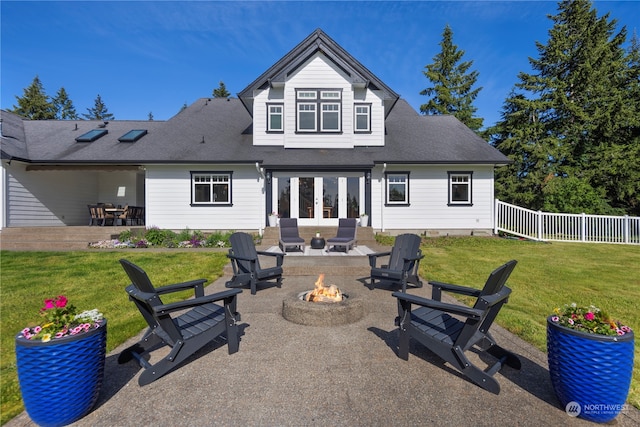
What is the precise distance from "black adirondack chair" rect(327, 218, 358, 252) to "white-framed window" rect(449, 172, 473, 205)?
20.2 ft

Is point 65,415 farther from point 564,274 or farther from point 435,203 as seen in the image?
point 435,203

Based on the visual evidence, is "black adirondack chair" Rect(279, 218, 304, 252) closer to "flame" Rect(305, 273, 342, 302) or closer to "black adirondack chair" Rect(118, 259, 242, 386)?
"flame" Rect(305, 273, 342, 302)

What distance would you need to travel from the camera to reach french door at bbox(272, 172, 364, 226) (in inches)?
533

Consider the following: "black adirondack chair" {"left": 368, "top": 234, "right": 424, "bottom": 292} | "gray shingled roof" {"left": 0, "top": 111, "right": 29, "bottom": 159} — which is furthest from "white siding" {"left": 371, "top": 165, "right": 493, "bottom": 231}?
"gray shingled roof" {"left": 0, "top": 111, "right": 29, "bottom": 159}

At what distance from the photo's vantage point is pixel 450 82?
98.8 ft

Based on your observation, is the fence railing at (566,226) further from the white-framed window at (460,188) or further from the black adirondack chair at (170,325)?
the black adirondack chair at (170,325)

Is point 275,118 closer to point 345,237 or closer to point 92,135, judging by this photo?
point 345,237

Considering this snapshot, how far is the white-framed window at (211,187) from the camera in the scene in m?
13.6

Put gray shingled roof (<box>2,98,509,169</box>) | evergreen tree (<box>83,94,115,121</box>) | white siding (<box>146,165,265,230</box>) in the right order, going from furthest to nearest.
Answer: evergreen tree (<box>83,94,115,121</box>), white siding (<box>146,165,265,230</box>), gray shingled roof (<box>2,98,509,169</box>)

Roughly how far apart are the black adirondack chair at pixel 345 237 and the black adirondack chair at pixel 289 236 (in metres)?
1.10

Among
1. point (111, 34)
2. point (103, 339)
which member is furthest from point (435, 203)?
point (111, 34)

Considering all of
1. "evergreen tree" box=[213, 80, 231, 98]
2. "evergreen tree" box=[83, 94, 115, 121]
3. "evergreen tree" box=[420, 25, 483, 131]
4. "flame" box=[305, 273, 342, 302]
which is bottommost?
"flame" box=[305, 273, 342, 302]

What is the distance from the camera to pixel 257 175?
1358 centimetres

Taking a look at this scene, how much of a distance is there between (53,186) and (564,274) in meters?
22.2
